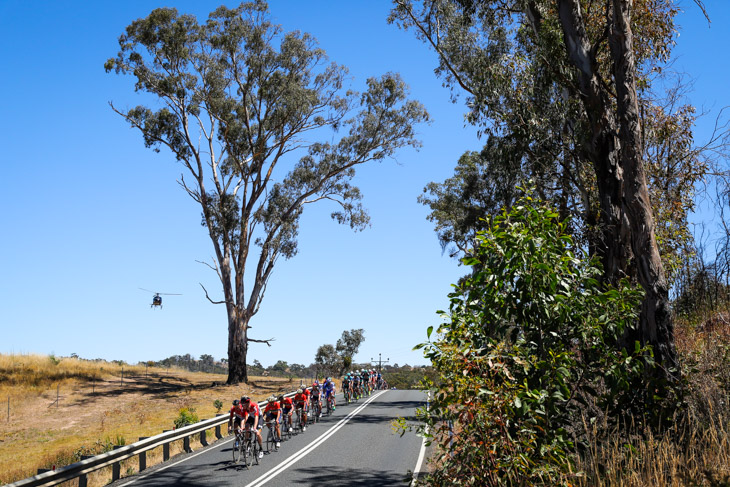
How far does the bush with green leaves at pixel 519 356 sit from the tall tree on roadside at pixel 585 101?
2.65 m

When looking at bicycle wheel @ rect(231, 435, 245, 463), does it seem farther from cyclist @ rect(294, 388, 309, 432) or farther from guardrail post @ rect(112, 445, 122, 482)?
cyclist @ rect(294, 388, 309, 432)

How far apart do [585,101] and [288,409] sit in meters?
12.5

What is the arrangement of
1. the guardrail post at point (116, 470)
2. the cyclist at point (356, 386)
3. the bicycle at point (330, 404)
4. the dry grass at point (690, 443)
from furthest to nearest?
the cyclist at point (356, 386) < the bicycle at point (330, 404) < the guardrail post at point (116, 470) < the dry grass at point (690, 443)

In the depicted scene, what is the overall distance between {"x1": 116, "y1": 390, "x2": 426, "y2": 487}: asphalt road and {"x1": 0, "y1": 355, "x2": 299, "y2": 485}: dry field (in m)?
2.87

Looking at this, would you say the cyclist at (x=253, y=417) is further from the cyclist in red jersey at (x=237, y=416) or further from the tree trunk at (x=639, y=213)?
the tree trunk at (x=639, y=213)

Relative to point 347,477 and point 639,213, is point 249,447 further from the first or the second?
point 639,213

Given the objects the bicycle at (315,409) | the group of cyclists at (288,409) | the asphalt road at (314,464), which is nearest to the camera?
the asphalt road at (314,464)

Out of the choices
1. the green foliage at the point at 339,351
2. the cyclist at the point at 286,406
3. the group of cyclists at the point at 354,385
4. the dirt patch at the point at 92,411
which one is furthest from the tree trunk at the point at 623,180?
the green foliage at the point at 339,351

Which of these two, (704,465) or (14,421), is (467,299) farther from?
(14,421)

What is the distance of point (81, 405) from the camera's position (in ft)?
110

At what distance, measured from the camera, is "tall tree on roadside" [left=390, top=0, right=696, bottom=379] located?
35.3 feet

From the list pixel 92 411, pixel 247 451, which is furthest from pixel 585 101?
pixel 92 411

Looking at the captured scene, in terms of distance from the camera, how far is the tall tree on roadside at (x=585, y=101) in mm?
10766

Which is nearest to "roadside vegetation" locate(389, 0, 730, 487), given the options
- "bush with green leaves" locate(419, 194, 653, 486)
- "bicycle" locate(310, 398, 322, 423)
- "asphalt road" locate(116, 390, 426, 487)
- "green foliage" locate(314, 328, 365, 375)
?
"bush with green leaves" locate(419, 194, 653, 486)
